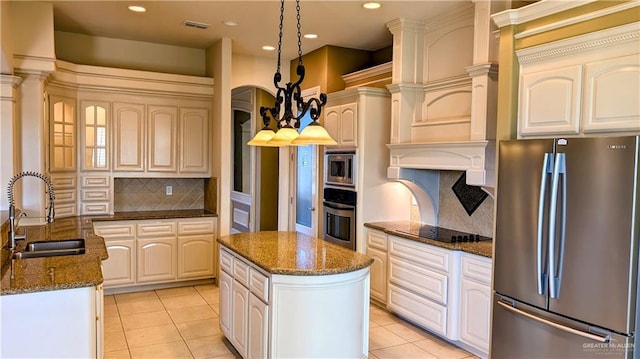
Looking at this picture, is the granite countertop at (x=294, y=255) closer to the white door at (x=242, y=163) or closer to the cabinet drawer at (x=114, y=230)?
the cabinet drawer at (x=114, y=230)

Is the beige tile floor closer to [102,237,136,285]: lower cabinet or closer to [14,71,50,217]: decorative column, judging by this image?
[102,237,136,285]: lower cabinet

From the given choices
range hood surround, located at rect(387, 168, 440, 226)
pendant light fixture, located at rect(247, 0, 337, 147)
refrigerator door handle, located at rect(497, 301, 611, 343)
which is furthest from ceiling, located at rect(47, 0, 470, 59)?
refrigerator door handle, located at rect(497, 301, 611, 343)

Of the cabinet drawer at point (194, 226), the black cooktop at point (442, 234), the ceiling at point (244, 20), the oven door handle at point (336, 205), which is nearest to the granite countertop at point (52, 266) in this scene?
the cabinet drawer at point (194, 226)

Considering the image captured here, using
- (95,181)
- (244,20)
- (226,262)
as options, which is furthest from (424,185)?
(95,181)

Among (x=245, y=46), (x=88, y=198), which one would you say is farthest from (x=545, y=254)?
(x=88, y=198)

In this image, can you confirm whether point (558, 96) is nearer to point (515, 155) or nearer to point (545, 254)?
point (515, 155)

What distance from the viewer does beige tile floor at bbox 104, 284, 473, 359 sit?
3637 mm

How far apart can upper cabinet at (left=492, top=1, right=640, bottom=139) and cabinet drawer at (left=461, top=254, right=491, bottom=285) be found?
3.13 ft

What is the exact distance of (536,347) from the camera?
9.29ft

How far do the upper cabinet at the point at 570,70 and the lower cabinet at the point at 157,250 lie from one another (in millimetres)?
3594

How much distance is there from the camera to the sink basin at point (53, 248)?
10.4 ft

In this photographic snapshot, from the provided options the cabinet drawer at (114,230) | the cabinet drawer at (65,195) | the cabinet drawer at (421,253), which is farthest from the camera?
the cabinet drawer at (114,230)

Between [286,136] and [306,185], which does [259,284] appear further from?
[306,185]

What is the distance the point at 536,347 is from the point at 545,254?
601mm
